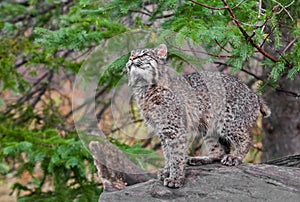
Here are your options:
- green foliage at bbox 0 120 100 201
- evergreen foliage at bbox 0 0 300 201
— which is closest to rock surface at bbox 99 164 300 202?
evergreen foliage at bbox 0 0 300 201

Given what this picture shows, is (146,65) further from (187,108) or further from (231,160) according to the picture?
(231,160)

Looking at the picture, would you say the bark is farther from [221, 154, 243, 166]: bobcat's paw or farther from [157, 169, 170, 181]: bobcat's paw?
[157, 169, 170, 181]: bobcat's paw

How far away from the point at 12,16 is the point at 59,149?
10.5 feet

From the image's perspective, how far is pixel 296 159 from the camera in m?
5.77

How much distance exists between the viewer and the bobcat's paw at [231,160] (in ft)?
17.1

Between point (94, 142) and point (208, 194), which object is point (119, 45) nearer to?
point (94, 142)

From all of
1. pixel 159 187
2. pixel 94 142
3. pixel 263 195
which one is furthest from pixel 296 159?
pixel 94 142

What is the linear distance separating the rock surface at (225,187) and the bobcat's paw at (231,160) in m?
0.07

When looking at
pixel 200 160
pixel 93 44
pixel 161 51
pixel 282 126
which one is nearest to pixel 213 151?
pixel 200 160

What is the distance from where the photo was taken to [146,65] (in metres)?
4.50

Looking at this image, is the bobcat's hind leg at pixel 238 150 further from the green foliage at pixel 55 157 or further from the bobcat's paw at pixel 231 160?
the green foliage at pixel 55 157

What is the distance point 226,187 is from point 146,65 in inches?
47.1

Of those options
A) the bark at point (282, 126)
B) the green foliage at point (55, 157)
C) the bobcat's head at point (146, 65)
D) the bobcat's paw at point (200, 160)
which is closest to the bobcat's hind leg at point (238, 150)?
the bobcat's paw at point (200, 160)

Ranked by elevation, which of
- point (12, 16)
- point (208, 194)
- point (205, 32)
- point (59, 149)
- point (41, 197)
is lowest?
point (41, 197)
